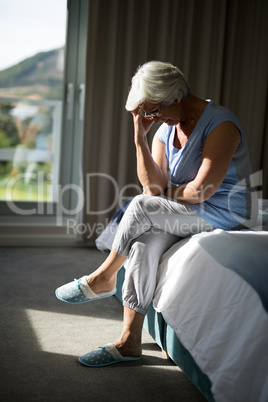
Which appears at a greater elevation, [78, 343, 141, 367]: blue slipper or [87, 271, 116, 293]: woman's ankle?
[87, 271, 116, 293]: woman's ankle

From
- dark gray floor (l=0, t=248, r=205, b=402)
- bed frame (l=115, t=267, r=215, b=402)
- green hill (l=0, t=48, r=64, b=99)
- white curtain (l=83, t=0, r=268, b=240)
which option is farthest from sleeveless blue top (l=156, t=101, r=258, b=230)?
green hill (l=0, t=48, r=64, b=99)

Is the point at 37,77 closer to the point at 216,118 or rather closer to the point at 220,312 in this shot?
the point at 216,118

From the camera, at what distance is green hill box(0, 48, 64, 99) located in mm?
3809

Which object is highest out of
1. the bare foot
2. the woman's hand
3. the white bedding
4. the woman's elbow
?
the woman's hand

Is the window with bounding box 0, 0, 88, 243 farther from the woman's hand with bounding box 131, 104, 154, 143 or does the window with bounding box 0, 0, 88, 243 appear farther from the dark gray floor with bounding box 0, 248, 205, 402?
the woman's hand with bounding box 131, 104, 154, 143

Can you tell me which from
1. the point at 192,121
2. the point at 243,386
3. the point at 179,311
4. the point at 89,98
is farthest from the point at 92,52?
the point at 243,386

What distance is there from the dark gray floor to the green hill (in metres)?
1.80

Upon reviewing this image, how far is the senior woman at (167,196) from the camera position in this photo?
1.68 meters

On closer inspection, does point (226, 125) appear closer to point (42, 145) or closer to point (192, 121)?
point (192, 121)

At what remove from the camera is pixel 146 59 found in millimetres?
3561

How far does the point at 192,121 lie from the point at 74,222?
204 cm

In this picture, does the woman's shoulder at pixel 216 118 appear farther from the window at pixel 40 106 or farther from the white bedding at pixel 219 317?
the window at pixel 40 106

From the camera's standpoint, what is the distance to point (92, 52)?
11.3 feet

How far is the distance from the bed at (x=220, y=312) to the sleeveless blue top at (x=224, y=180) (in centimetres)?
18
